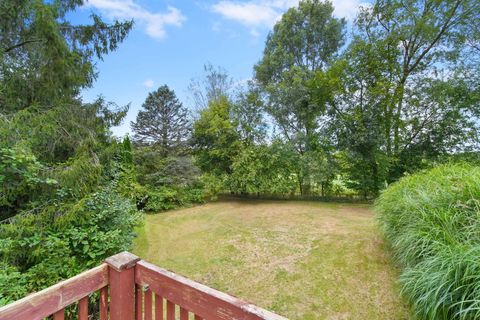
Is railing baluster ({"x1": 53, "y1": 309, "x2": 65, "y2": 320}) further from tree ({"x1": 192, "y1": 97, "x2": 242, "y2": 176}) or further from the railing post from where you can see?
tree ({"x1": 192, "y1": 97, "x2": 242, "y2": 176})

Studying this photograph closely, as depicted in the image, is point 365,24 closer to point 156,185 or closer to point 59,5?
point 59,5

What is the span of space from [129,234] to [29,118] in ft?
6.37

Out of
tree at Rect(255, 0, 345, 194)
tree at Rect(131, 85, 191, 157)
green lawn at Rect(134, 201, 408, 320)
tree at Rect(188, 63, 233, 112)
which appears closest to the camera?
green lawn at Rect(134, 201, 408, 320)

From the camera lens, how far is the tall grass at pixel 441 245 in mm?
1488

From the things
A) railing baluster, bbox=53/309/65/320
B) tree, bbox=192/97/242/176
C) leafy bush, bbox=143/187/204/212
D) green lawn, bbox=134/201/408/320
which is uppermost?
tree, bbox=192/97/242/176

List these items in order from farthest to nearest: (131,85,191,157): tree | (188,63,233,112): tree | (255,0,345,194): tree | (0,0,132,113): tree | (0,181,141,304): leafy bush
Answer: (188,63,233,112): tree
(131,85,191,157): tree
(255,0,345,194): tree
(0,0,132,113): tree
(0,181,141,304): leafy bush

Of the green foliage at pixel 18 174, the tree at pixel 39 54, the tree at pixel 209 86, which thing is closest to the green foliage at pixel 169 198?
the tree at pixel 39 54

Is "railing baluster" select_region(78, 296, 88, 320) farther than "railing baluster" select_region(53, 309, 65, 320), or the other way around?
"railing baluster" select_region(78, 296, 88, 320)

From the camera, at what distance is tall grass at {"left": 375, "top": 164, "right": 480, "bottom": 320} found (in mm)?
1488

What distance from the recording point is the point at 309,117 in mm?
7559

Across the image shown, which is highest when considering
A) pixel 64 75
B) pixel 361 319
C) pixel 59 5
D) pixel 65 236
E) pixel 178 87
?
pixel 178 87

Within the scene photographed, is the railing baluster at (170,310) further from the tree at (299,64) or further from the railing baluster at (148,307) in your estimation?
the tree at (299,64)

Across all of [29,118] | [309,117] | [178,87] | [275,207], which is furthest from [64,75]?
[178,87]

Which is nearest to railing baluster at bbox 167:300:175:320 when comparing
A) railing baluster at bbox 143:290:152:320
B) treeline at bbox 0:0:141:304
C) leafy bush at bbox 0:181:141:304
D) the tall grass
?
railing baluster at bbox 143:290:152:320
